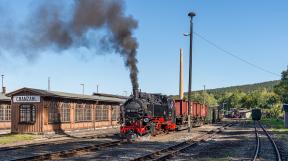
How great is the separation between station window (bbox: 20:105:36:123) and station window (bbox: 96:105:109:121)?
442 inches

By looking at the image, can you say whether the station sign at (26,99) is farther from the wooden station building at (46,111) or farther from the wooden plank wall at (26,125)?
the wooden plank wall at (26,125)

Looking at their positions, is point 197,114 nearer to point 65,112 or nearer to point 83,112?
point 83,112

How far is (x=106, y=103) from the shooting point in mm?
47031

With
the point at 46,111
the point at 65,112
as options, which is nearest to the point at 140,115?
the point at 46,111

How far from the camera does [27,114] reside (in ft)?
112

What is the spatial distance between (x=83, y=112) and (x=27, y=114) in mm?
7703

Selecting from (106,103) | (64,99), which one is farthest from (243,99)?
(64,99)

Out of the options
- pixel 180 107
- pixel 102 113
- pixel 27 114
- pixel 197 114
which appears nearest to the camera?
pixel 27 114

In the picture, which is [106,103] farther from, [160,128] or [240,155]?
[240,155]

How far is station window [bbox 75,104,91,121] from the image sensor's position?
39.7 m

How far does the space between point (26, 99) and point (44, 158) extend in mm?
17920

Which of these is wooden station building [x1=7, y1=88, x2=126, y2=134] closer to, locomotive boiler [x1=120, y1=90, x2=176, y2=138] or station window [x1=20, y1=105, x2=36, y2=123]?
station window [x1=20, y1=105, x2=36, y2=123]

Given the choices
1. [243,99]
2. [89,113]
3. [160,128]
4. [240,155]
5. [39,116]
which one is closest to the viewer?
[240,155]

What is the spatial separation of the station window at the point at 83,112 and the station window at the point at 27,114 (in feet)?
20.2
